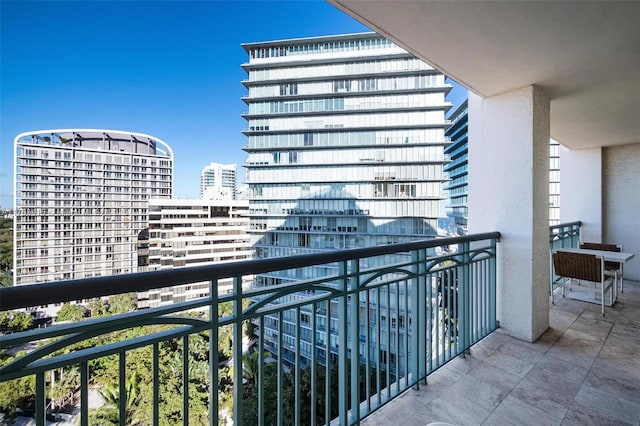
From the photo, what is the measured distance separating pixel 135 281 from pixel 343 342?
1.13 metres

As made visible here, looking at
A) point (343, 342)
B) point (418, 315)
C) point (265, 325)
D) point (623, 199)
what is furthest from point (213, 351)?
point (623, 199)

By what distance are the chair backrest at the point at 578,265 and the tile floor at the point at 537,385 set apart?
0.69 metres

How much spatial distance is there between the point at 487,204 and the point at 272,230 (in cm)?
2957

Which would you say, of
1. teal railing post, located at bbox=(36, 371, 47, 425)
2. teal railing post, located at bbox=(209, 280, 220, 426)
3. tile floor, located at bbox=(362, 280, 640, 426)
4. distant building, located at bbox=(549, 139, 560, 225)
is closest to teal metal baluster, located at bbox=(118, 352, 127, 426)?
teal railing post, located at bbox=(36, 371, 47, 425)

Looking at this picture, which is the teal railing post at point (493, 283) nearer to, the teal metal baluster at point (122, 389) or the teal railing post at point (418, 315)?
the teal railing post at point (418, 315)

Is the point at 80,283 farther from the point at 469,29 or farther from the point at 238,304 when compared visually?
the point at 469,29

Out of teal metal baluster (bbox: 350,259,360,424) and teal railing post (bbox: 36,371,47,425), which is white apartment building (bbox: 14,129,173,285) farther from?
teal metal baluster (bbox: 350,259,360,424)

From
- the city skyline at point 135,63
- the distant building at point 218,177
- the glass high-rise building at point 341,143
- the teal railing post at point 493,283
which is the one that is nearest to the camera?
the teal railing post at point 493,283

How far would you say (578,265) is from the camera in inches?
134

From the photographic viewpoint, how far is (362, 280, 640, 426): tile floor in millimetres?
1665

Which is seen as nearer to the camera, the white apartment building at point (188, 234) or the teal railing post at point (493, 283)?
the teal railing post at point (493, 283)

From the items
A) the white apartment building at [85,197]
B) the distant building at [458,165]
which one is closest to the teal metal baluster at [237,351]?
the white apartment building at [85,197]

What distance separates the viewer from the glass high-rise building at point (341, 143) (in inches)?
1174

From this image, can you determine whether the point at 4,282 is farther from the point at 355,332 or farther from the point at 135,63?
the point at 135,63
